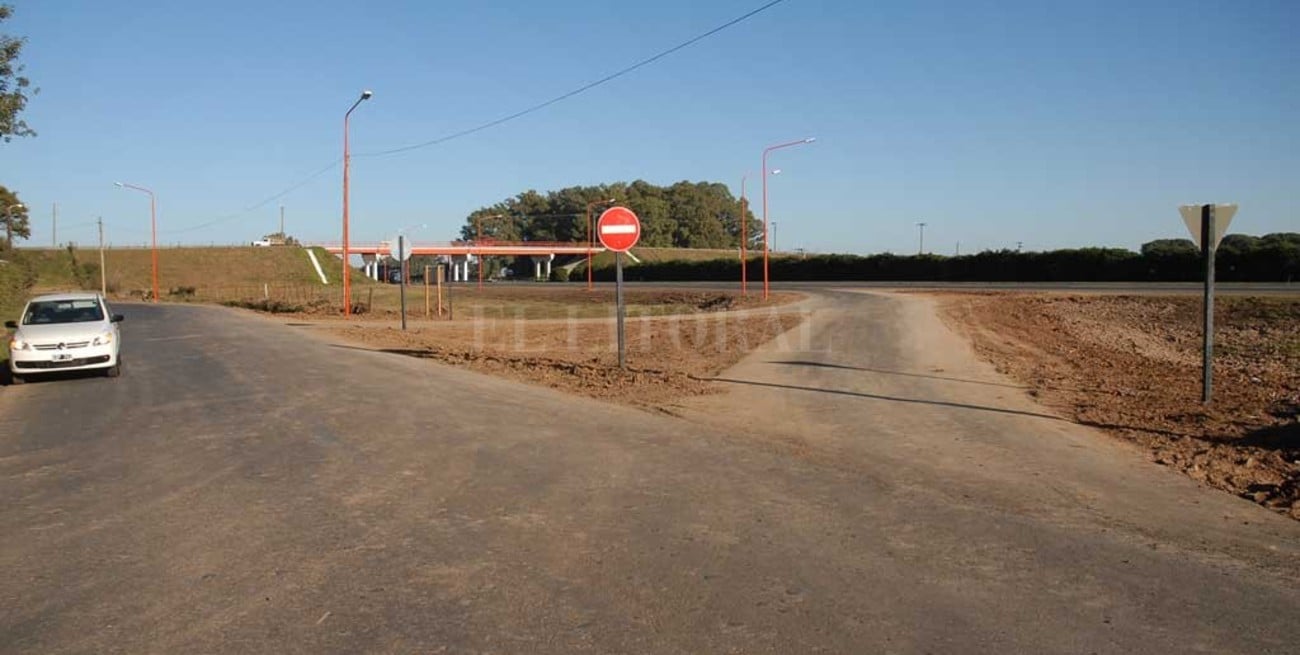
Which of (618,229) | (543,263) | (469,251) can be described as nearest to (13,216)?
(469,251)

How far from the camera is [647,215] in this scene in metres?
156

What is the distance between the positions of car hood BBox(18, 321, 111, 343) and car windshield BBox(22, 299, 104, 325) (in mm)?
396

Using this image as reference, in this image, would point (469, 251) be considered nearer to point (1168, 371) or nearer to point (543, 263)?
point (543, 263)

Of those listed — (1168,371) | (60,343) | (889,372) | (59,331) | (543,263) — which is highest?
(543,263)

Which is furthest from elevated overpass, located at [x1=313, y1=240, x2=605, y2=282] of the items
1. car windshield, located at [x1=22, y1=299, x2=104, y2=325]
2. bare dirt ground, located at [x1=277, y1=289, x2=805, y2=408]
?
car windshield, located at [x1=22, y1=299, x2=104, y2=325]

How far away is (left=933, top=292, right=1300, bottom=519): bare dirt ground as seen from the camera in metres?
9.39

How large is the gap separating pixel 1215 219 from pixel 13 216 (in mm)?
113718

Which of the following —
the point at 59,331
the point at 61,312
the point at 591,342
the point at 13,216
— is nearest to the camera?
the point at 59,331

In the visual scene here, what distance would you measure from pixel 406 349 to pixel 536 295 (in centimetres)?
4154

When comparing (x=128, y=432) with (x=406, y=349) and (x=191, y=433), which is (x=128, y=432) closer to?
(x=191, y=433)

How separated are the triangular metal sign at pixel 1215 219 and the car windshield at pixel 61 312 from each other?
1762cm

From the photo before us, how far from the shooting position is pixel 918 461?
29.9 feet

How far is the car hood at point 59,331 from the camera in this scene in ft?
53.0

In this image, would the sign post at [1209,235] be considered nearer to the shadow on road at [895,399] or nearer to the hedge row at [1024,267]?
the shadow on road at [895,399]
